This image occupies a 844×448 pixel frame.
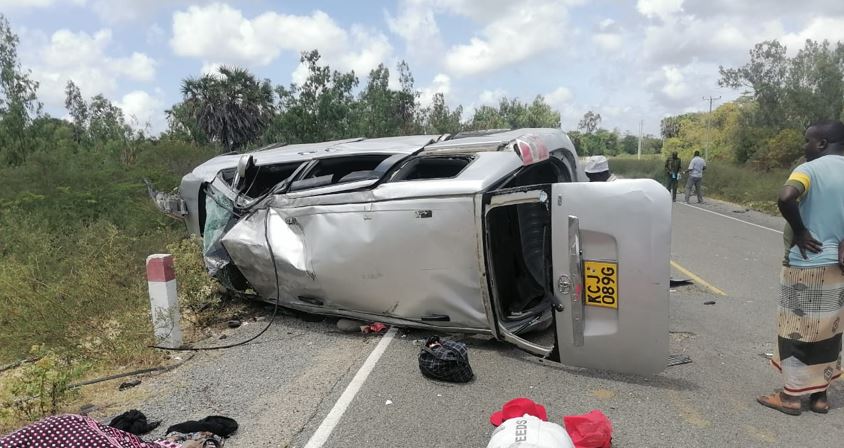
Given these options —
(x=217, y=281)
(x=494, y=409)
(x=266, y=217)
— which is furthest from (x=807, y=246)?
(x=217, y=281)

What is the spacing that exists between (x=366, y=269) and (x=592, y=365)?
2.02 meters

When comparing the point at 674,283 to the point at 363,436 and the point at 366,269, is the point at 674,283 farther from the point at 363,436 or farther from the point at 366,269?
the point at 363,436

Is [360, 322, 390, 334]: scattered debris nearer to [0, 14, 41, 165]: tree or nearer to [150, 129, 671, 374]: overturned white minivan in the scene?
[150, 129, 671, 374]: overturned white minivan

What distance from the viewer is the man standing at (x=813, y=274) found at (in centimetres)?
337

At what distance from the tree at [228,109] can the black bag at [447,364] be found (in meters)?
29.4

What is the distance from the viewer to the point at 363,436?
3.38 meters

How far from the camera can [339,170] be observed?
6.46m

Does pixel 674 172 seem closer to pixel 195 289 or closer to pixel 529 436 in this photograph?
pixel 195 289

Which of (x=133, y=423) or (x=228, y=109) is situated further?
(x=228, y=109)

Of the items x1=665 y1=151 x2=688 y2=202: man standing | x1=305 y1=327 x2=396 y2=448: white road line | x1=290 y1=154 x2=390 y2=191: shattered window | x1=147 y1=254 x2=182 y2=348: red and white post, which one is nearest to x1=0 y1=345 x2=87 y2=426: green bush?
x1=147 y1=254 x2=182 y2=348: red and white post

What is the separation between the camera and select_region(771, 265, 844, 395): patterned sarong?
3.42m

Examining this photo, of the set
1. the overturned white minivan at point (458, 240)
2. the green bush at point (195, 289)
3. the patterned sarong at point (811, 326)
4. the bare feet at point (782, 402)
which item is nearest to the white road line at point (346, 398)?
the overturned white minivan at point (458, 240)

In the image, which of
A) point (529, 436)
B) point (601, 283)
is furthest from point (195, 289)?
point (529, 436)

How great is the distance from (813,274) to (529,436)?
218 centimetres
